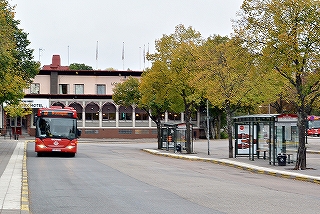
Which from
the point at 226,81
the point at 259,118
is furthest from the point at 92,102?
the point at 259,118

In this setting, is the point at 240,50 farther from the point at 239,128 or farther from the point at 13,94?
the point at 13,94

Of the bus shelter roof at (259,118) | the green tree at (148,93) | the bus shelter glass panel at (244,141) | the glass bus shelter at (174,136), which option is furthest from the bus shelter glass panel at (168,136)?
the bus shelter roof at (259,118)

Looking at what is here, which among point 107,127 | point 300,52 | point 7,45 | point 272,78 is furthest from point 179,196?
point 107,127

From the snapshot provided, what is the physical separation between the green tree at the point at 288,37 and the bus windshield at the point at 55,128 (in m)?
13.7

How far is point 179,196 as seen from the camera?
51.0 ft

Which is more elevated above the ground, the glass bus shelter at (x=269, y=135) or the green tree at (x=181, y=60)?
the green tree at (x=181, y=60)

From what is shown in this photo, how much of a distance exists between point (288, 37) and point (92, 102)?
6510cm

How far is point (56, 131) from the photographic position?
3594 centimetres

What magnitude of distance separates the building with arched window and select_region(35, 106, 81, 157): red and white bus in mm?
50102

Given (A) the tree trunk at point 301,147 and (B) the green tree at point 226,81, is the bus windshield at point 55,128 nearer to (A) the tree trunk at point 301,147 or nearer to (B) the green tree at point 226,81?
(B) the green tree at point 226,81

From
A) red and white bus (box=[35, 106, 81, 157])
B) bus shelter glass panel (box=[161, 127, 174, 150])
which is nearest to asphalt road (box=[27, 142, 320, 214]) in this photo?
red and white bus (box=[35, 106, 81, 157])

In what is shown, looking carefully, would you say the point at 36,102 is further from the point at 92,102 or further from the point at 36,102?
the point at 92,102

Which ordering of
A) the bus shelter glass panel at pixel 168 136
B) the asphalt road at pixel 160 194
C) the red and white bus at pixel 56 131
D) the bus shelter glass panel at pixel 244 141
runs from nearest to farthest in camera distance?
the asphalt road at pixel 160 194, the red and white bus at pixel 56 131, the bus shelter glass panel at pixel 244 141, the bus shelter glass panel at pixel 168 136

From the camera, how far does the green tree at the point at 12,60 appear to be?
32.9 m
